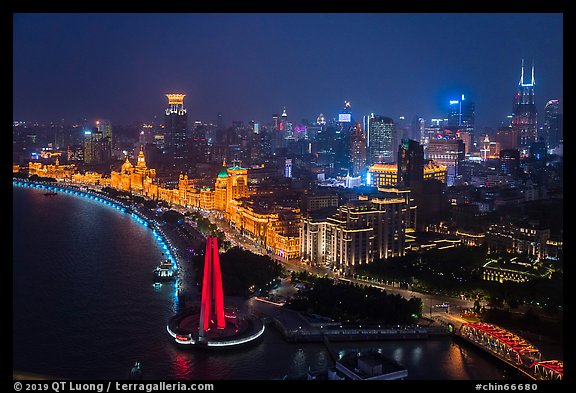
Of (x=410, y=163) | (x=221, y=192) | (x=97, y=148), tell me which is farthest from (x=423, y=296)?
(x=97, y=148)

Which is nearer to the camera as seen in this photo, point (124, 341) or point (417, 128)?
point (124, 341)

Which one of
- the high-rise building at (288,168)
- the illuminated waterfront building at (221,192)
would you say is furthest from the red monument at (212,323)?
the high-rise building at (288,168)

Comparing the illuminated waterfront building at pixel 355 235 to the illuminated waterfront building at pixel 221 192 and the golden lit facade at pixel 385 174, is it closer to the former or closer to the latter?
the golden lit facade at pixel 385 174

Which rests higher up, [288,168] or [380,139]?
[380,139]

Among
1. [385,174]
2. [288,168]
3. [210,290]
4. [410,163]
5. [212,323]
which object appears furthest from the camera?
[288,168]

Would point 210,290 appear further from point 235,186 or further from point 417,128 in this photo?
point 417,128
